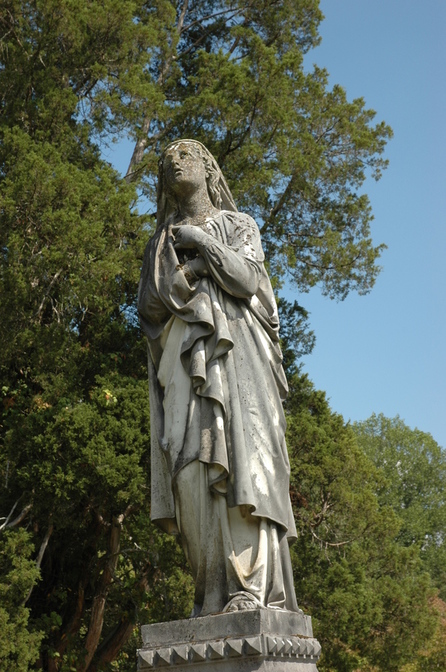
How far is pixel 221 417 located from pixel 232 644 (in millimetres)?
948

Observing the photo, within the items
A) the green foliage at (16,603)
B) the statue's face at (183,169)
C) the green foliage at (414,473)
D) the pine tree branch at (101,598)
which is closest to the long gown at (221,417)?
the statue's face at (183,169)

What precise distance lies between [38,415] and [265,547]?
770cm

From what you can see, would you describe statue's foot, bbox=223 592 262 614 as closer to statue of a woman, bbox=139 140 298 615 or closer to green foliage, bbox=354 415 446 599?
statue of a woman, bbox=139 140 298 615

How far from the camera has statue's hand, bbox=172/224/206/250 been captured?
14.6ft

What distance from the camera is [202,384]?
13.7 ft

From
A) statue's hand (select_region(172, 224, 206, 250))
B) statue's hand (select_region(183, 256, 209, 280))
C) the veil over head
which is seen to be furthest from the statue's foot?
the veil over head

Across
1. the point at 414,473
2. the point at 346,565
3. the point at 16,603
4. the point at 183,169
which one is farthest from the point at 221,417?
the point at 414,473

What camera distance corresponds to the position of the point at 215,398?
4098mm

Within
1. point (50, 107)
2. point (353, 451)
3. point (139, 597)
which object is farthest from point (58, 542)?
point (50, 107)

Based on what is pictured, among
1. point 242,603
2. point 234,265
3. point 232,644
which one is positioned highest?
point 234,265

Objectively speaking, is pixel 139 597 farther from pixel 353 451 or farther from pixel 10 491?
pixel 353 451

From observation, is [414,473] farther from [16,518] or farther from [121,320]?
[16,518]

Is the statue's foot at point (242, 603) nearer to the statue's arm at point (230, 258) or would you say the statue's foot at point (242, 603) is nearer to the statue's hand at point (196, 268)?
the statue's arm at point (230, 258)

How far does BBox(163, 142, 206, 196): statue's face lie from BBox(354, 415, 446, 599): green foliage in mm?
32489
